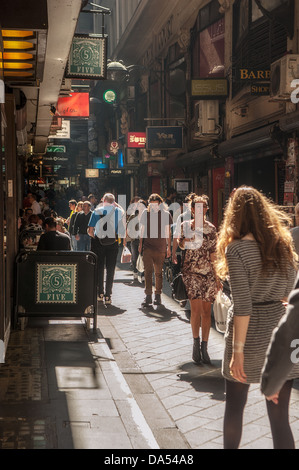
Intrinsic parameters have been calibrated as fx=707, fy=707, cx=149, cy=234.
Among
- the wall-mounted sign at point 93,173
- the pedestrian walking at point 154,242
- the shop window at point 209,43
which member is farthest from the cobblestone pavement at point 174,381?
the wall-mounted sign at point 93,173

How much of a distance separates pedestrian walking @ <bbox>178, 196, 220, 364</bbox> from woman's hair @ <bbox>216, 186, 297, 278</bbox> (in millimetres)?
3575

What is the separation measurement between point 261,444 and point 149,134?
20543 millimetres

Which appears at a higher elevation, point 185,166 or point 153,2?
point 153,2

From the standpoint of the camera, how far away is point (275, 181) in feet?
53.0

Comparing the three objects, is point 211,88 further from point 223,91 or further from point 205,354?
point 205,354

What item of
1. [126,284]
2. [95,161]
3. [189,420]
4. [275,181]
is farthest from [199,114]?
[95,161]

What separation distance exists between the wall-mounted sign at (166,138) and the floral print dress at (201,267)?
16992mm

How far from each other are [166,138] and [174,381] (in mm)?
18472

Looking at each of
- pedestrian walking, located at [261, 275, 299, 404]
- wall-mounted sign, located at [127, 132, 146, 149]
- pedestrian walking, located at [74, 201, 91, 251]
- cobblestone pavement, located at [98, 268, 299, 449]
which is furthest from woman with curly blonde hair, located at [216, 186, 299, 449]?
wall-mounted sign, located at [127, 132, 146, 149]

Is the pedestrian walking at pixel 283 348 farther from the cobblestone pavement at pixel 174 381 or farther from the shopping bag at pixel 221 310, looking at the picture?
the shopping bag at pixel 221 310

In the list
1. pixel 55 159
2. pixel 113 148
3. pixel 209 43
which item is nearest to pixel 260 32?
pixel 209 43

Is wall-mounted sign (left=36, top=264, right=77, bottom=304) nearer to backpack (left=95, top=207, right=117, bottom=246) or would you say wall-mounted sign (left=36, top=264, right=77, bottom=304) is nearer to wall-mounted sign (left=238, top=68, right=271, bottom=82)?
backpack (left=95, top=207, right=117, bottom=246)
